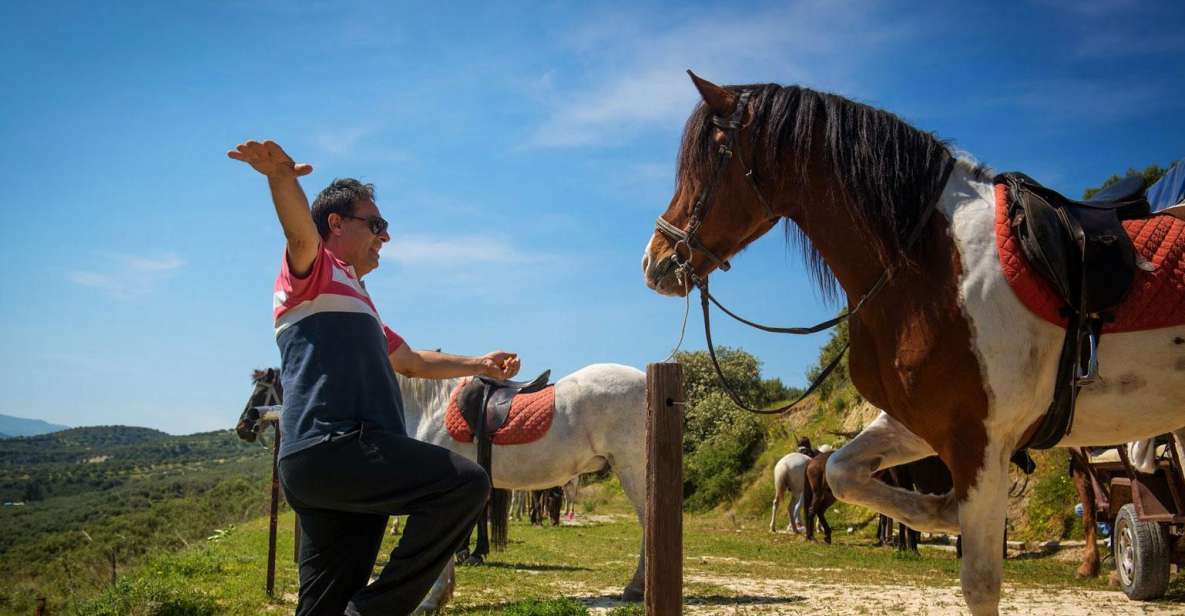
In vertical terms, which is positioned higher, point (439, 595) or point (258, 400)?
point (258, 400)

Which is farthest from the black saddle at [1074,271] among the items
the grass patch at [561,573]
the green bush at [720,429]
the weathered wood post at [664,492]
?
the green bush at [720,429]

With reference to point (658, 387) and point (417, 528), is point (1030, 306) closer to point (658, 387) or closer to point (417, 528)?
point (658, 387)

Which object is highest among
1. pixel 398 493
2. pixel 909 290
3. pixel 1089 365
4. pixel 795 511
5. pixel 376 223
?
pixel 376 223

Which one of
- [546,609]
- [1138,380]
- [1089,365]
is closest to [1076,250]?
[1089,365]

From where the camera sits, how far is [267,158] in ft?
8.49

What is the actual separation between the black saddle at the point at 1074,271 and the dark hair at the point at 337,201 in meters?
2.80

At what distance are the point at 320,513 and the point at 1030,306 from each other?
2.95m

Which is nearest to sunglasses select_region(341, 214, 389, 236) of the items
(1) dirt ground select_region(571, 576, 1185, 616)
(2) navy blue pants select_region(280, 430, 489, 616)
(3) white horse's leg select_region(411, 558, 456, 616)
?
(2) navy blue pants select_region(280, 430, 489, 616)

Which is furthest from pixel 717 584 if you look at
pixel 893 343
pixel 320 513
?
pixel 320 513

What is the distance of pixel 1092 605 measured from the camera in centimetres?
718

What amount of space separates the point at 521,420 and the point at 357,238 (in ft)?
16.9

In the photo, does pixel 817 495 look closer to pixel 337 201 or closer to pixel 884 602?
pixel 884 602

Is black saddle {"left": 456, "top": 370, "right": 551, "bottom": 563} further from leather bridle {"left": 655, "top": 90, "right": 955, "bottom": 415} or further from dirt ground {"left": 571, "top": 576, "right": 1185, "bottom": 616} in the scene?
leather bridle {"left": 655, "top": 90, "right": 955, "bottom": 415}

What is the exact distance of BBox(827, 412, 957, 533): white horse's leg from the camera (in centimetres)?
384
